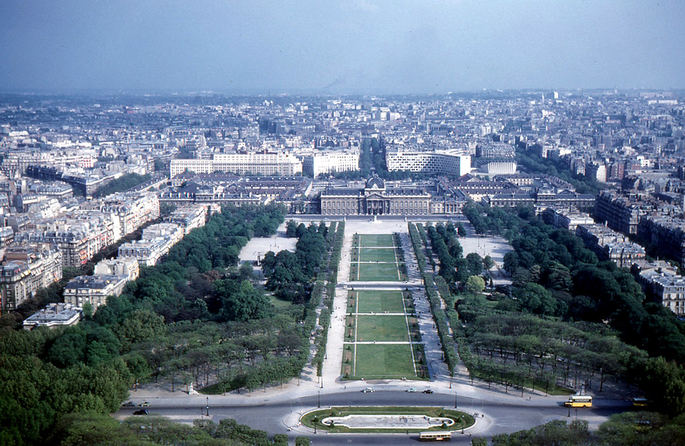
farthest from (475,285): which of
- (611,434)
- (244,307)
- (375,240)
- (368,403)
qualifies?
(611,434)

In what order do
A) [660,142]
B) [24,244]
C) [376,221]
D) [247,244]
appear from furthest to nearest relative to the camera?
[660,142] < [376,221] < [247,244] < [24,244]

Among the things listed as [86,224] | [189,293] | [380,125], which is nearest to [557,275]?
[189,293]

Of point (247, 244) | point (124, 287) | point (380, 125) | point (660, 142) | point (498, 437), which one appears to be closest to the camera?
point (498, 437)

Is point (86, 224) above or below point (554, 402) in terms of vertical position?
above

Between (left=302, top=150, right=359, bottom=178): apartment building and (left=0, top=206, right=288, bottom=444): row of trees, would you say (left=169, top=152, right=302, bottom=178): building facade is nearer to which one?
(left=302, top=150, right=359, bottom=178): apartment building

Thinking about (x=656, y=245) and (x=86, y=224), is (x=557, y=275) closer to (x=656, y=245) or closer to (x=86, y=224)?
(x=656, y=245)

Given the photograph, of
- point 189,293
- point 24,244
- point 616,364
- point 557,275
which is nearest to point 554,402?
point 616,364

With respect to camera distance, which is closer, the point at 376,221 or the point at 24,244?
the point at 24,244

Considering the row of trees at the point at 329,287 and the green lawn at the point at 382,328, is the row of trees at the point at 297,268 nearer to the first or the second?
the row of trees at the point at 329,287

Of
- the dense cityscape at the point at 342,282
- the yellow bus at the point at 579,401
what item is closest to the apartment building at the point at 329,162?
the dense cityscape at the point at 342,282
